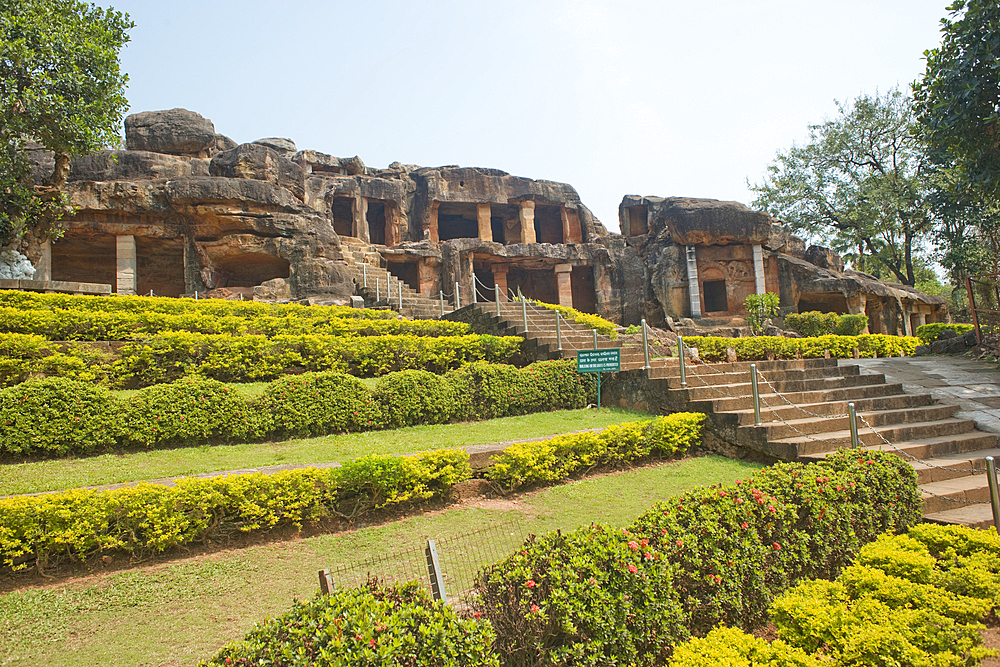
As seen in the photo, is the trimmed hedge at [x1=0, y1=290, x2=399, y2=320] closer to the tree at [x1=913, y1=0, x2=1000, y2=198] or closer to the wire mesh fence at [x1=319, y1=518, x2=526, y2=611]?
the wire mesh fence at [x1=319, y1=518, x2=526, y2=611]

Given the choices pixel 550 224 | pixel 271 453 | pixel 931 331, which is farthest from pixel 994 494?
pixel 550 224

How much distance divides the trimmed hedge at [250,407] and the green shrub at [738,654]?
6.03 meters

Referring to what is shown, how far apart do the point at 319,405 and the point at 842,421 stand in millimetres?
7697

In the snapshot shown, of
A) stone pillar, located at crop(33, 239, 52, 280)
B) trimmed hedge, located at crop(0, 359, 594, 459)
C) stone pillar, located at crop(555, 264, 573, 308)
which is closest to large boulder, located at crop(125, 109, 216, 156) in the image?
stone pillar, located at crop(33, 239, 52, 280)

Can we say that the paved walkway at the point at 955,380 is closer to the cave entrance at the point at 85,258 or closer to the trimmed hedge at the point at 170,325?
the trimmed hedge at the point at 170,325

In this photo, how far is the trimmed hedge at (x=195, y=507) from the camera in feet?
13.6

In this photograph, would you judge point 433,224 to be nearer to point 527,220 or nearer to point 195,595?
point 527,220

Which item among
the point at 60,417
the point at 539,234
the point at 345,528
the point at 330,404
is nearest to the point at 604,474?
the point at 345,528

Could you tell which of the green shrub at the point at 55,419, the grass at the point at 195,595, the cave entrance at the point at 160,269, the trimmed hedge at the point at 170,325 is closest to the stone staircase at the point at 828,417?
the grass at the point at 195,595

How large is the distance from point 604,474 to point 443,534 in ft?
8.89

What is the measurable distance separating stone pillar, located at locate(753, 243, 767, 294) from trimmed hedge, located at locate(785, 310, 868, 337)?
18.9ft

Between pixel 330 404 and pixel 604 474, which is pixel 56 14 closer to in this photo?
pixel 330 404

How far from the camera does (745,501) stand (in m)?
4.14

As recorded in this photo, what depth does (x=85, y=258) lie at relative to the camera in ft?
71.1
